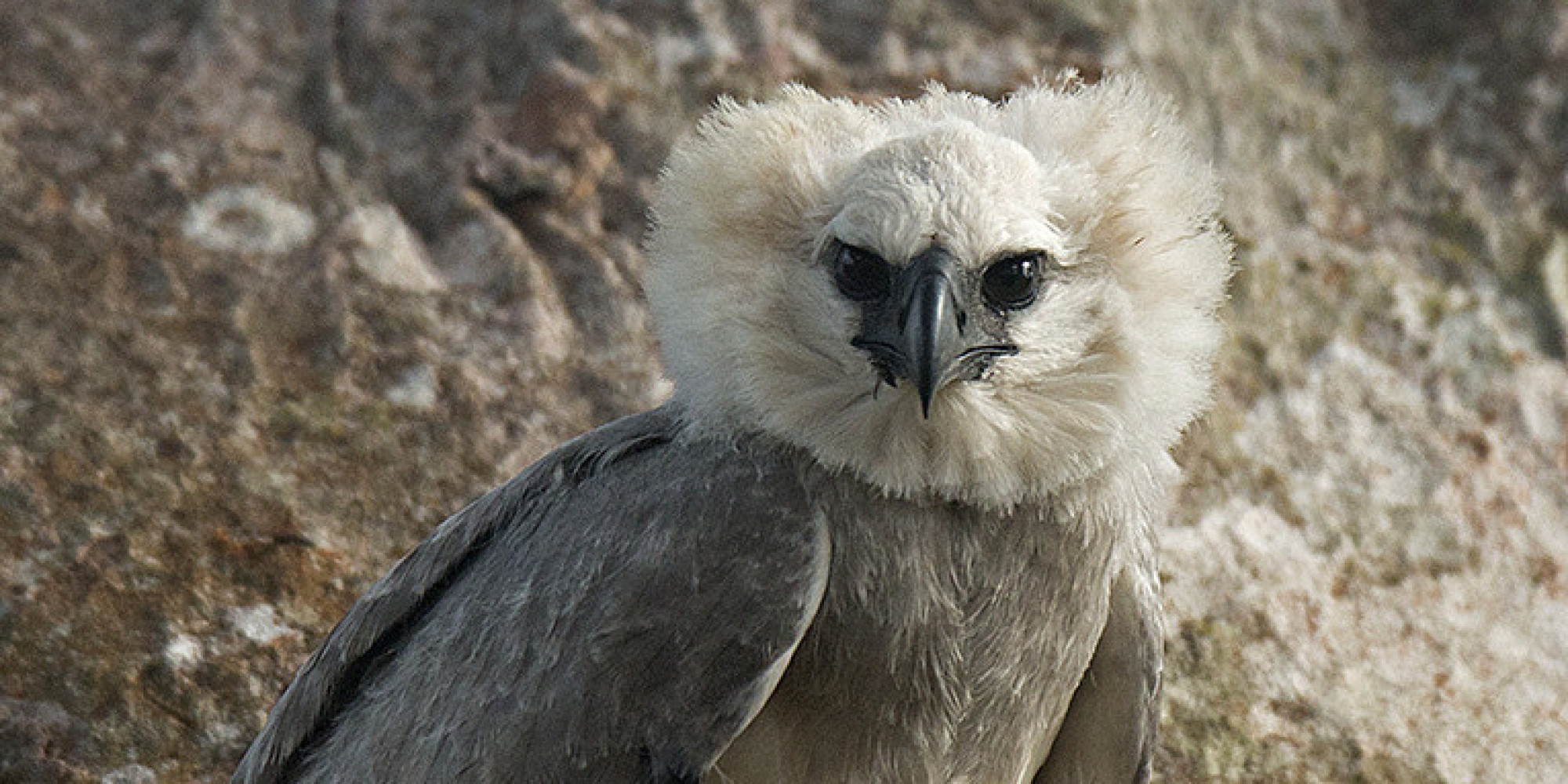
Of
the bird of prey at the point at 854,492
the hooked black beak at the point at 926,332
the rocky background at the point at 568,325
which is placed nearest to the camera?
the hooked black beak at the point at 926,332

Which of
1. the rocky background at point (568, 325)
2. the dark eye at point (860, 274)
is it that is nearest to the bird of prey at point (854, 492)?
the dark eye at point (860, 274)

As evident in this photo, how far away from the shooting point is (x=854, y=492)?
3.57 meters

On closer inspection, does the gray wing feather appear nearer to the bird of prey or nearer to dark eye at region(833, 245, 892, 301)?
the bird of prey

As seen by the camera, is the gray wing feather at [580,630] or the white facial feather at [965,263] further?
the white facial feather at [965,263]

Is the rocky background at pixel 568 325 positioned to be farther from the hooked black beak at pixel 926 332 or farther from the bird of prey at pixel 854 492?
the hooked black beak at pixel 926 332

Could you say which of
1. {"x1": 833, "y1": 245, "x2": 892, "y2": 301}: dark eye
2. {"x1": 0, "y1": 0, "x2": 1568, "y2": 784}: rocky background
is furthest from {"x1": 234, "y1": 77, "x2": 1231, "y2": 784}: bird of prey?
{"x1": 0, "y1": 0, "x2": 1568, "y2": 784}: rocky background

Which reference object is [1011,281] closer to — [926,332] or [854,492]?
[926,332]

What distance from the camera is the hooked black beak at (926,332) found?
3273mm

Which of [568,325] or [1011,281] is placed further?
[568,325]

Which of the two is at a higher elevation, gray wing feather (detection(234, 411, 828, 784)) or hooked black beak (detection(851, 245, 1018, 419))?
hooked black beak (detection(851, 245, 1018, 419))

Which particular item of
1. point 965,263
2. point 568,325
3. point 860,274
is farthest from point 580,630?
point 568,325

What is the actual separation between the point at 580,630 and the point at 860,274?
36.2 inches

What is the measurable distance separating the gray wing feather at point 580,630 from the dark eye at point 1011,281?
0.55 m

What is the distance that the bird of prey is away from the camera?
3393mm
